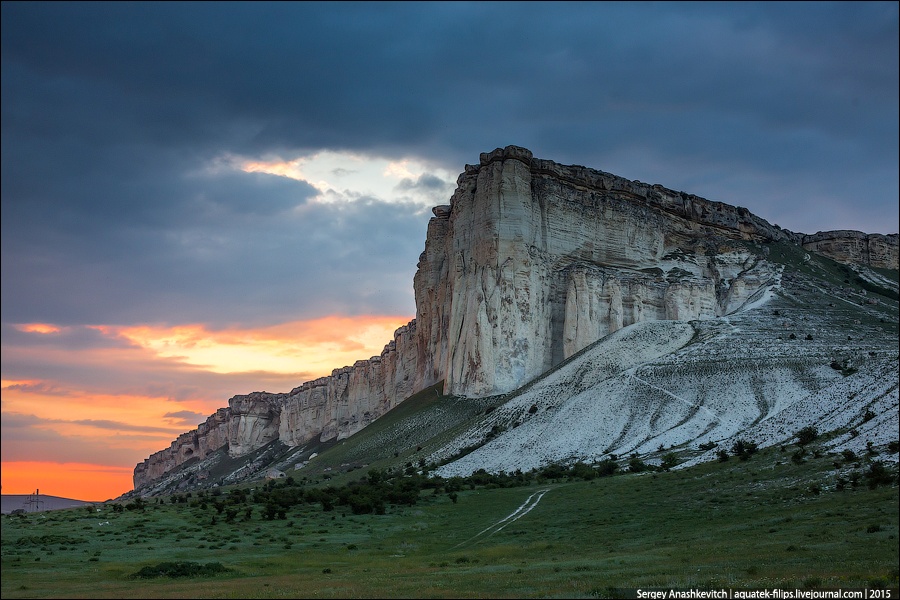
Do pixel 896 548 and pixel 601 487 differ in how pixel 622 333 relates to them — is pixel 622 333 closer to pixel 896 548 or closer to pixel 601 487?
pixel 601 487

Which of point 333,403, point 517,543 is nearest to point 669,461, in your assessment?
point 517,543

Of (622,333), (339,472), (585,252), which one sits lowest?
(339,472)

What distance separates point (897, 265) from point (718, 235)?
192ft

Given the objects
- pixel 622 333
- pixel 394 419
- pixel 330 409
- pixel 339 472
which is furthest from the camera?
pixel 330 409

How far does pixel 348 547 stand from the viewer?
4175 centimetres

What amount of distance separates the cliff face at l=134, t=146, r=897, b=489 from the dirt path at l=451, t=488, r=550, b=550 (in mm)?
52093

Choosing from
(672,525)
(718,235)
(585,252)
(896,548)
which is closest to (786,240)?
(718,235)

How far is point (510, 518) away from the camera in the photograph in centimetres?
4847

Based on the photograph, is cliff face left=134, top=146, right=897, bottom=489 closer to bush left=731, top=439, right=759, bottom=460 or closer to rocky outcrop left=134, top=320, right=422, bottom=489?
rocky outcrop left=134, top=320, right=422, bottom=489

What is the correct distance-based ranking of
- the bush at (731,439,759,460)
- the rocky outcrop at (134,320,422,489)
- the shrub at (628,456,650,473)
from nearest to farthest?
1. the bush at (731,439,759,460)
2. the shrub at (628,456,650,473)
3. the rocky outcrop at (134,320,422,489)

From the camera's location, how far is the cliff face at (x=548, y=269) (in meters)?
113

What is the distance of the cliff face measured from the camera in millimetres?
112812

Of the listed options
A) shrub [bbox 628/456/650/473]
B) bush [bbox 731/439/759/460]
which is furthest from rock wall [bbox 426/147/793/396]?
bush [bbox 731/439/759/460]

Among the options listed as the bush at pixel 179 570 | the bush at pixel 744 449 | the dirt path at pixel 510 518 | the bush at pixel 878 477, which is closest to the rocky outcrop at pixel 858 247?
the bush at pixel 744 449
